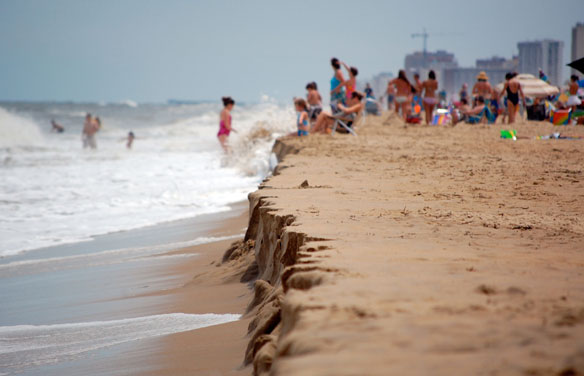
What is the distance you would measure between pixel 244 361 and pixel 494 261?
3.25 feet

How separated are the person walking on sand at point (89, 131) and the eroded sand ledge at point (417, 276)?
18.4 metres

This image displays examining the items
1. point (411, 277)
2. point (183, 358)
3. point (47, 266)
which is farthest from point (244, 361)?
point (47, 266)

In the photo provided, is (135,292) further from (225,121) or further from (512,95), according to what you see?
(512,95)

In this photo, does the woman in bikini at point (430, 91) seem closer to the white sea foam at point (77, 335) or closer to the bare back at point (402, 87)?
the bare back at point (402, 87)

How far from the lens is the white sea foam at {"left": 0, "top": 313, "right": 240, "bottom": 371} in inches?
116

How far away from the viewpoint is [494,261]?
2.39 m

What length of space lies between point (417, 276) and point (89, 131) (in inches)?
851

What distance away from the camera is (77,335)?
3.22 meters

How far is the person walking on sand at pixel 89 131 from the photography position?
72.8ft

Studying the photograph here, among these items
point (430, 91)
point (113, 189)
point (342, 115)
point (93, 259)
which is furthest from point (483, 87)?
point (93, 259)

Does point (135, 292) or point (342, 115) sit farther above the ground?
point (342, 115)

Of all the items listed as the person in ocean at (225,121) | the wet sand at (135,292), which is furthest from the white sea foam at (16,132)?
the wet sand at (135,292)

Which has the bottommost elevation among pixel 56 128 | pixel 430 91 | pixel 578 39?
pixel 56 128

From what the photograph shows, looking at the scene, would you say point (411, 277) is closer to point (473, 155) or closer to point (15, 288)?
point (15, 288)
